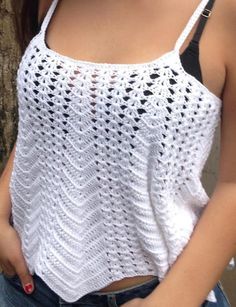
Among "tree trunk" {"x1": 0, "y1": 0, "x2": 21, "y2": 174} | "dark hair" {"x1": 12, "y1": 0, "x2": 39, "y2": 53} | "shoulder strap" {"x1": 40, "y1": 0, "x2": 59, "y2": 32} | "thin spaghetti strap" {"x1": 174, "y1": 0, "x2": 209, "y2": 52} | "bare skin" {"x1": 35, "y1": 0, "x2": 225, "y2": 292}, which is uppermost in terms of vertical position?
"thin spaghetti strap" {"x1": 174, "y1": 0, "x2": 209, "y2": 52}

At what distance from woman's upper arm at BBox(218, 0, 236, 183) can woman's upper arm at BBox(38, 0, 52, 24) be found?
556 mm

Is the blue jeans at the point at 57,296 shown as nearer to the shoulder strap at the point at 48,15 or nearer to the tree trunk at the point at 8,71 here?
the shoulder strap at the point at 48,15

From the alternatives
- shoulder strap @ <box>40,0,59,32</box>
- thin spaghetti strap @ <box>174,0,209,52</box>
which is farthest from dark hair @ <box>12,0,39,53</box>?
thin spaghetti strap @ <box>174,0,209,52</box>

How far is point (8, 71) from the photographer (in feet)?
8.60

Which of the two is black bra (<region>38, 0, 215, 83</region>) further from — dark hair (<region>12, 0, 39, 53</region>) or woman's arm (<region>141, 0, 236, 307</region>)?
dark hair (<region>12, 0, 39, 53</region>)

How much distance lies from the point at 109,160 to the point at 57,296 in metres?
0.38

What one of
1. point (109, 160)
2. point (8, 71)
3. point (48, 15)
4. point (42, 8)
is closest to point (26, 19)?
point (42, 8)

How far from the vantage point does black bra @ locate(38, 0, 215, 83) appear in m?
1.28

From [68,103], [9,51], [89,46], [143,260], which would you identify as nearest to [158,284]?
[143,260]

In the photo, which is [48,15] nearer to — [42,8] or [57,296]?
[42,8]

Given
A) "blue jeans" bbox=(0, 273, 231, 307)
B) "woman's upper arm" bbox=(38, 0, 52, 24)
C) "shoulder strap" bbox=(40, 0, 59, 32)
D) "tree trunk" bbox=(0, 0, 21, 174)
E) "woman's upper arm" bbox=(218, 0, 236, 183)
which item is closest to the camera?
"woman's upper arm" bbox=(218, 0, 236, 183)

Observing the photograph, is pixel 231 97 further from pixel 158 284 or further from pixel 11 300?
pixel 11 300

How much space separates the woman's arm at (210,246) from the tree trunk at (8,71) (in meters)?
1.41

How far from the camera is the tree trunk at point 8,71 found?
102 inches
